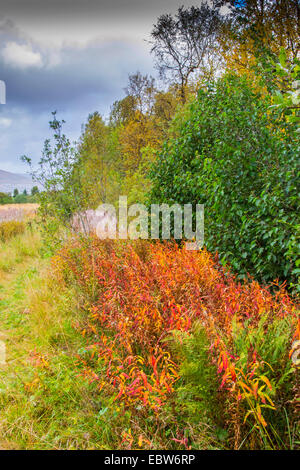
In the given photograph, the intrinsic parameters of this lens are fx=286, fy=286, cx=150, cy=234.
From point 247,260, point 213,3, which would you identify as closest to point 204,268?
point 247,260

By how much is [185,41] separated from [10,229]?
9585mm

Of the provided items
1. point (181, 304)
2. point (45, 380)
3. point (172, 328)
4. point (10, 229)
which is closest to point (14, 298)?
point (45, 380)

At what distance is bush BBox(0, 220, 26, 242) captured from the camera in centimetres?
827

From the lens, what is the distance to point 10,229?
8.49m

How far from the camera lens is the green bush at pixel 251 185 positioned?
9.24 ft

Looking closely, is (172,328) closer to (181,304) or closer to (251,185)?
(181,304)

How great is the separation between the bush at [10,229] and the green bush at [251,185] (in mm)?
6292

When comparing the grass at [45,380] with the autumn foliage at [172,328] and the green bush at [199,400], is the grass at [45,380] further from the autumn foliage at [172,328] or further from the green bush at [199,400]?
the green bush at [199,400]

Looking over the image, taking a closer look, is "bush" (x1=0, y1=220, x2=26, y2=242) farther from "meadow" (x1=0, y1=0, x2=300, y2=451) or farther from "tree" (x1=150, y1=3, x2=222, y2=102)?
"tree" (x1=150, y1=3, x2=222, y2=102)

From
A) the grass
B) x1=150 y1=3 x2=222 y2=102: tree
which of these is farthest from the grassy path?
x1=150 y1=3 x2=222 y2=102: tree

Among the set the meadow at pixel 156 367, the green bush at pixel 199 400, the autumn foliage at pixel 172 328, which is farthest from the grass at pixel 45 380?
the green bush at pixel 199 400

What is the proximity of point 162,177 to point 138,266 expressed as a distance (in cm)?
218

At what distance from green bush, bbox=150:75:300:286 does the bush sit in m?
6.29

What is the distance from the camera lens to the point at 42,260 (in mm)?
6328
